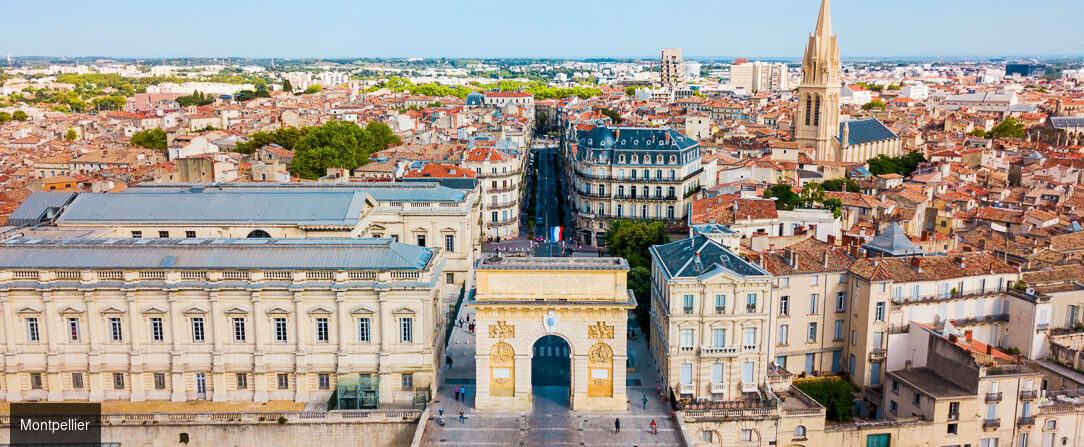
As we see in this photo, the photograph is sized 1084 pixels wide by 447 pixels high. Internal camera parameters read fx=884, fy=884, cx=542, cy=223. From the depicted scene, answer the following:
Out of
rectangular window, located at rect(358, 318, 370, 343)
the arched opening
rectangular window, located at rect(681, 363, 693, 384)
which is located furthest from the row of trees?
rectangular window, located at rect(358, 318, 370, 343)

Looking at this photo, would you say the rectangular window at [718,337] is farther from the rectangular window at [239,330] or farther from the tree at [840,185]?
the tree at [840,185]

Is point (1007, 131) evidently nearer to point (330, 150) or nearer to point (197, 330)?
point (330, 150)

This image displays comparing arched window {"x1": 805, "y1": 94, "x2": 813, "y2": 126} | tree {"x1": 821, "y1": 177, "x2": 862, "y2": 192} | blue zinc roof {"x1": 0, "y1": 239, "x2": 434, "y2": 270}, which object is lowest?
tree {"x1": 821, "y1": 177, "x2": 862, "y2": 192}

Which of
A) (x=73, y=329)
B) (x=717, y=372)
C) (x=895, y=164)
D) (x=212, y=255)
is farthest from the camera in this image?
(x=895, y=164)

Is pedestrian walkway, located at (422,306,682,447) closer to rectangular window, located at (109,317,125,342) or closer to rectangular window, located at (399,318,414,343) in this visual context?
rectangular window, located at (399,318,414,343)

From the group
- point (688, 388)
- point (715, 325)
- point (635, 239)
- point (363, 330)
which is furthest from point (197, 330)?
point (635, 239)

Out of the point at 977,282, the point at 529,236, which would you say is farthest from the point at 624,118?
the point at 977,282

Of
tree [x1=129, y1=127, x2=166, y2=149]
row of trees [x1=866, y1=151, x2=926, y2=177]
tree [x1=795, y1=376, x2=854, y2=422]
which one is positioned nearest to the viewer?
tree [x1=795, y1=376, x2=854, y2=422]
